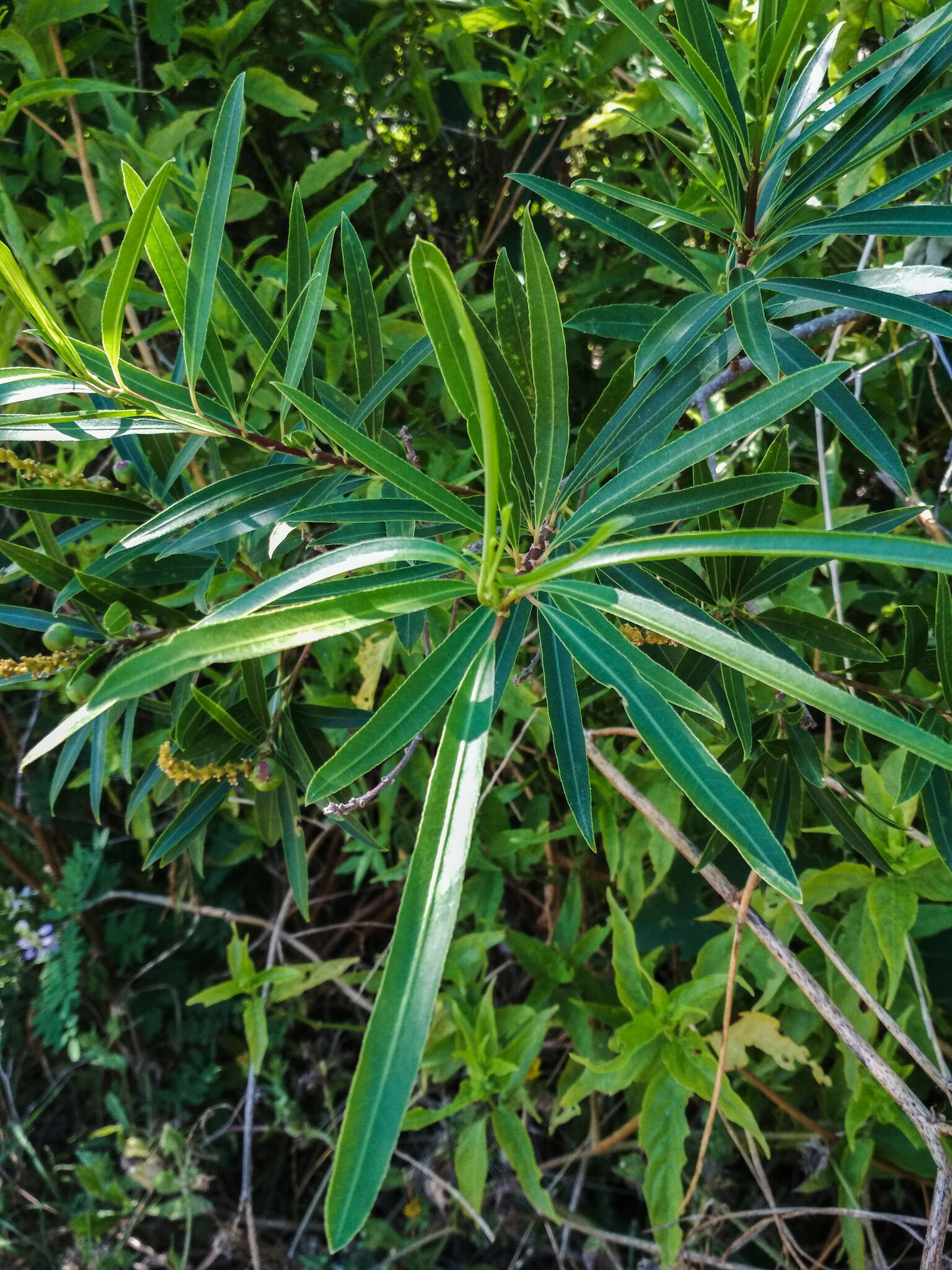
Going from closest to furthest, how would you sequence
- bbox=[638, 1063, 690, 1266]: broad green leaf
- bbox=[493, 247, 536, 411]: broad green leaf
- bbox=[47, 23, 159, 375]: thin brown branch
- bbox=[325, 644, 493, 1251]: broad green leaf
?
bbox=[325, 644, 493, 1251]: broad green leaf < bbox=[493, 247, 536, 411]: broad green leaf < bbox=[638, 1063, 690, 1266]: broad green leaf < bbox=[47, 23, 159, 375]: thin brown branch

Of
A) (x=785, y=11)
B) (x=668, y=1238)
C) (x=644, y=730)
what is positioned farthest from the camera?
(x=668, y=1238)

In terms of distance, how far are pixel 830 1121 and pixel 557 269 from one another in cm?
137

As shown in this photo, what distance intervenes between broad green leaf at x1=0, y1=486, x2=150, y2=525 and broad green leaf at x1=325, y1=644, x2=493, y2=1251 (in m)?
0.51

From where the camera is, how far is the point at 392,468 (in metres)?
0.53

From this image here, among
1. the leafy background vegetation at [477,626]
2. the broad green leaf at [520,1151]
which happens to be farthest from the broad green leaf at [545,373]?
the broad green leaf at [520,1151]

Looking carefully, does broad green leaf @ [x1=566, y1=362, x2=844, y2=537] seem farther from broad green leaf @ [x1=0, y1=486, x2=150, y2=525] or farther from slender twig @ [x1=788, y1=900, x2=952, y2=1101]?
broad green leaf @ [x1=0, y1=486, x2=150, y2=525]

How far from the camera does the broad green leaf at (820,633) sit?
0.71 metres

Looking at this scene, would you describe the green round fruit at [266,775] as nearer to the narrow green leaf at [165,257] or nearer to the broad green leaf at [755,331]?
the narrow green leaf at [165,257]

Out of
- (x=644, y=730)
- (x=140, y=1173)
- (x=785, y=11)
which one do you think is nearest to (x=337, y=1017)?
(x=140, y=1173)

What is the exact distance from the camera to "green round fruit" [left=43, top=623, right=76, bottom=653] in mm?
763

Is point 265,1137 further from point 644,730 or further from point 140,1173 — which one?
point 644,730

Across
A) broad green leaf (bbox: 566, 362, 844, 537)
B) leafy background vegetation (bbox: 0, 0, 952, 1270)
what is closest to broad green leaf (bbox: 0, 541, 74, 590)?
leafy background vegetation (bbox: 0, 0, 952, 1270)

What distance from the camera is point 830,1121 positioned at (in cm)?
118

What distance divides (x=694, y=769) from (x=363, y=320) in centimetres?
53
